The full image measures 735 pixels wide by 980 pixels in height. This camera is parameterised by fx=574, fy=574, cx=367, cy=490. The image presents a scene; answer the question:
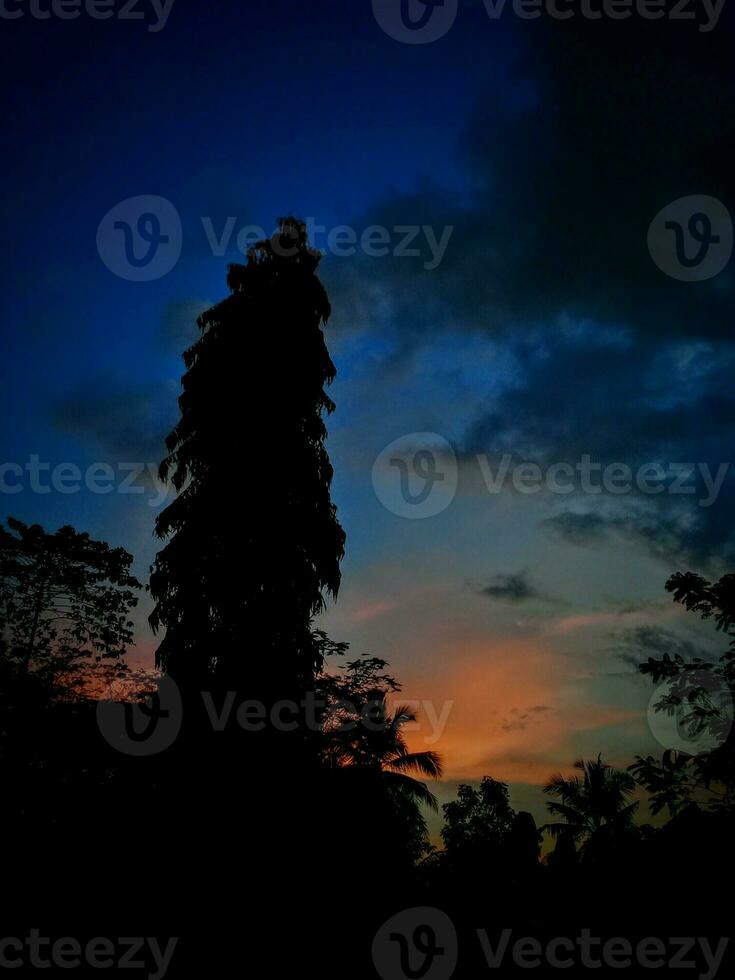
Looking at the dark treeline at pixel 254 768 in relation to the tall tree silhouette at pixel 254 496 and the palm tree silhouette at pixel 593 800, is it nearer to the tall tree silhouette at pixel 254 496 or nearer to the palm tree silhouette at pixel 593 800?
the tall tree silhouette at pixel 254 496

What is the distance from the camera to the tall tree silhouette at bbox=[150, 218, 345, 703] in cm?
1159

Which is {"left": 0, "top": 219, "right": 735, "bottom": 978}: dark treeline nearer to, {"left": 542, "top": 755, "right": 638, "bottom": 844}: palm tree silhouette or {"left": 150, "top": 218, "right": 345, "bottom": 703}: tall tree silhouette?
{"left": 150, "top": 218, "right": 345, "bottom": 703}: tall tree silhouette

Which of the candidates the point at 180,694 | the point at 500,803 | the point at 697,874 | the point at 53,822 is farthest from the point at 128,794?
the point at 500,803

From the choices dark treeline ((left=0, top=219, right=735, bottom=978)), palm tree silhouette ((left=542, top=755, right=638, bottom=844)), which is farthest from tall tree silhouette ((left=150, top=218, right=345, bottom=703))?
palm tree silhouette ((left=542, top=755, right=638, bottom=844))

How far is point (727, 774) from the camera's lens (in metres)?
11.8

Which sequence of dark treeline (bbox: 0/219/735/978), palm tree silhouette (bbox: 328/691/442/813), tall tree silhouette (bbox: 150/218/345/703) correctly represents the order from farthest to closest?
palm tree silhouette (bbox: 328/691/442/813) < tall tree silhouette (bbox: 150/218/345/703) < dark treeline (bbox: 0/219/735/978)

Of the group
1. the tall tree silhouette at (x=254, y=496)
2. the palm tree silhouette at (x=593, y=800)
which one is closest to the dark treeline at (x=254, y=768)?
the tall tree silhouette at (x=254, y=496)

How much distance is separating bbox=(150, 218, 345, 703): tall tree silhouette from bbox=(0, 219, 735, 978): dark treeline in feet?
0.16

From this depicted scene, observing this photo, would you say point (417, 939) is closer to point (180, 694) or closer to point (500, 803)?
point (180, 694)

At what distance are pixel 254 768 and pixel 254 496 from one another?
5332 millimetres

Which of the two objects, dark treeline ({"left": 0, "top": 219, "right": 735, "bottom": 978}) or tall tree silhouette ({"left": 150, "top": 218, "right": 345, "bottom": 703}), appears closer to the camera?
dark treeline ({"left": 0, "top": 219, "right": 735, "bottom": 978})

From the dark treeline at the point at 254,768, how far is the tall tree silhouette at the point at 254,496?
1.9 inches

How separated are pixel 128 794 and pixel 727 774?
1166cm

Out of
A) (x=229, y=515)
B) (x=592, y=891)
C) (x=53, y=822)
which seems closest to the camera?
(x=592, y=891)
